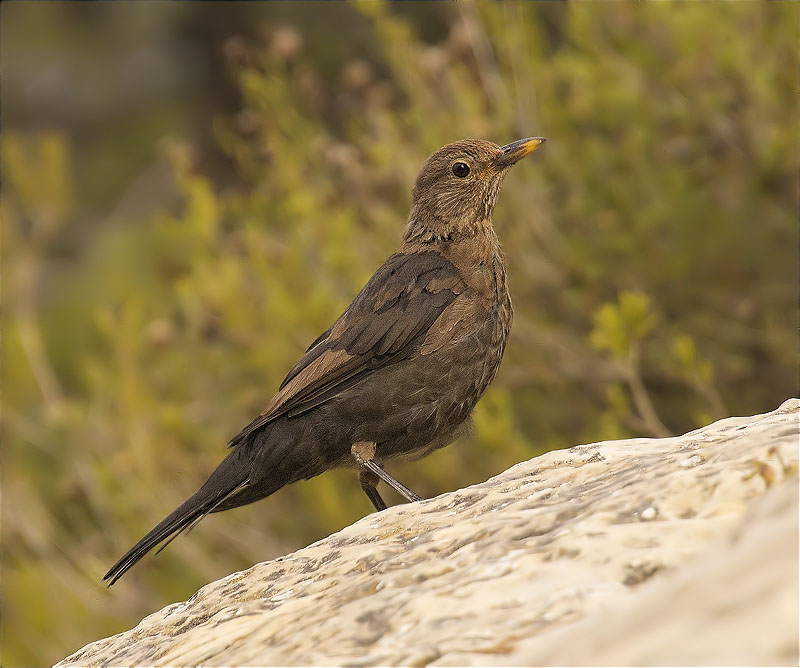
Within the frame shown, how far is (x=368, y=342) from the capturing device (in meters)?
3.74

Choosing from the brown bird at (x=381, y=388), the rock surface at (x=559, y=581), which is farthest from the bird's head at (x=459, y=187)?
the rock surface at (x=559, y=581)

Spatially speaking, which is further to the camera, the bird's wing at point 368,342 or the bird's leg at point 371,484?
the bird's leg at point 371,484

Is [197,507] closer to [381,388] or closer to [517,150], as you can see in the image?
[381,388]

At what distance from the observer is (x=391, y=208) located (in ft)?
19.1

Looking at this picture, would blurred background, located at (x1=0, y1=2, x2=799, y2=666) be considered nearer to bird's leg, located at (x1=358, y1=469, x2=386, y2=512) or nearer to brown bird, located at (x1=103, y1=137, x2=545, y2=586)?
bird's leg, located at (x1=358, y1=469, x2=386, y2=512)

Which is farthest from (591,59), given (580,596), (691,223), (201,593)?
(580,596)

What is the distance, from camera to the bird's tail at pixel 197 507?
3.51 meters

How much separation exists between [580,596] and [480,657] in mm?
222

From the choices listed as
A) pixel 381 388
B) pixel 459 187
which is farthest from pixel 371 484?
pixel 459 187

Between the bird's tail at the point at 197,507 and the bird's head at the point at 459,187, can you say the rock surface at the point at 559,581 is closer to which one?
the bird's tail at the point at 197,507

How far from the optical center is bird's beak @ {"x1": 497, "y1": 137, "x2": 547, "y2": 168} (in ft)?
13.4

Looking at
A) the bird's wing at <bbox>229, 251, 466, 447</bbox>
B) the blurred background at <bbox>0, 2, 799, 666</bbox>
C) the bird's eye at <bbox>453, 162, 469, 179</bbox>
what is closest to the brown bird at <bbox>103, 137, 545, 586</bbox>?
the bird's wing at <bbox>229, 251, 466, 447</bbox>

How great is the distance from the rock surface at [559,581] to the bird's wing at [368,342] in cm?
88

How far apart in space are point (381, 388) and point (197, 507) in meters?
0.74
